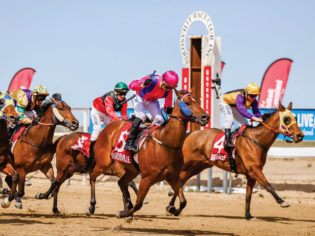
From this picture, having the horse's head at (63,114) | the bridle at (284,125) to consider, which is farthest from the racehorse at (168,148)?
the bridle at (284,125)

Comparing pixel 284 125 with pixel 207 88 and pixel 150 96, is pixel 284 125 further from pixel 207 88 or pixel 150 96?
pixel 207 88

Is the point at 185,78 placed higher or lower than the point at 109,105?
higher

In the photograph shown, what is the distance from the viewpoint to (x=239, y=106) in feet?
34.4

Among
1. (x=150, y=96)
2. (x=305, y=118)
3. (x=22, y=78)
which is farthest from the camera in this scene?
(x=22, y=78)

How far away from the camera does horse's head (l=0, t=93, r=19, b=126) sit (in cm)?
839

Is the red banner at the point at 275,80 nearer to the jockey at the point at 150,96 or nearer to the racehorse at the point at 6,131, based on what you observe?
the jockey at the point at 150,96

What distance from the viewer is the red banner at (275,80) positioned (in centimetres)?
2328

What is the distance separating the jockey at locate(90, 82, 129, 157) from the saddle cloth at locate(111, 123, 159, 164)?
0.82 m

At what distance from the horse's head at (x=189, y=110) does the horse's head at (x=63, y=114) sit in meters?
2.64

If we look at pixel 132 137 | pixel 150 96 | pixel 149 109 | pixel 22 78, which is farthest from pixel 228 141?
pixel 22 78

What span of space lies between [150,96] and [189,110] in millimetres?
1197

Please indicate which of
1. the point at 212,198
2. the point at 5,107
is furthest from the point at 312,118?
the point at 5,107

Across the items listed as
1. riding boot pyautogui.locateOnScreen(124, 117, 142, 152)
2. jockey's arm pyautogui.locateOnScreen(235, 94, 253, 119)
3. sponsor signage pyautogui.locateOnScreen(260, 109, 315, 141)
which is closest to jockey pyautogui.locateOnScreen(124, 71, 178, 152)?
riding boot pyautogui.locateOnScreen(124, 117, 142, 152)

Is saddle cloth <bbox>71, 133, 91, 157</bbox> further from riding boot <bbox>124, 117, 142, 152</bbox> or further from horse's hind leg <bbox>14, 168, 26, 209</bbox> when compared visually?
riding boot <bbox>124, 117, 142, 152</bbox>
